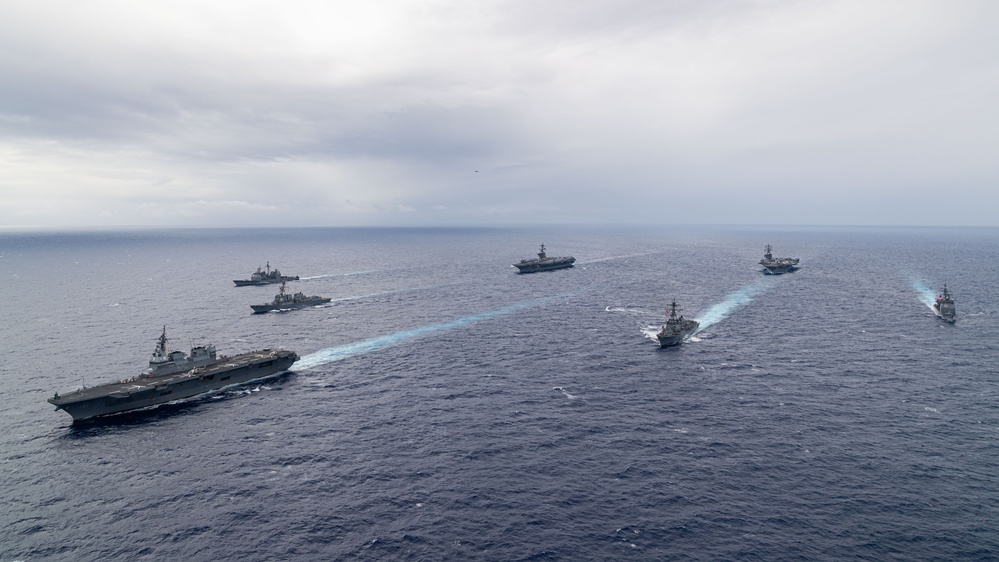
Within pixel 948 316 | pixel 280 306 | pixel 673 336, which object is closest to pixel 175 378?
pixel 280 306

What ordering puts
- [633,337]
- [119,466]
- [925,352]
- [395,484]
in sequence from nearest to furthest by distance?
[395,484], [119,466], [925,352], [633,337]

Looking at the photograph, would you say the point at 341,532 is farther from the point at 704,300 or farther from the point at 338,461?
the point at 704,300

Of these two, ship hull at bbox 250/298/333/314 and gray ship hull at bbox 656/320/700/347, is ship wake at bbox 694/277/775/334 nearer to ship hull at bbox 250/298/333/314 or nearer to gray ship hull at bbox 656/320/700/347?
gray ship hull at bbox 656/320/700/347

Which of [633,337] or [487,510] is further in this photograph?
[633,337]

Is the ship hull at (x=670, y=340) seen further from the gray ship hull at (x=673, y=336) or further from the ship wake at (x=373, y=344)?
the ship wake at (x=373, y=344)

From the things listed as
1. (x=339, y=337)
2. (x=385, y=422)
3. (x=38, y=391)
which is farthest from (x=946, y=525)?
(x=38, y=391)

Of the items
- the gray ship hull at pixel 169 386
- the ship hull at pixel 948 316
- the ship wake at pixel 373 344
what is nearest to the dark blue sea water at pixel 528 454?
the ship wake at pixel 373 344

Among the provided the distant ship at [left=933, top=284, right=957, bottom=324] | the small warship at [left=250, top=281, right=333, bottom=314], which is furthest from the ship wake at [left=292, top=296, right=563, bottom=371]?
the distant ship at [left=933, top=284, right=957, bottom=324]
